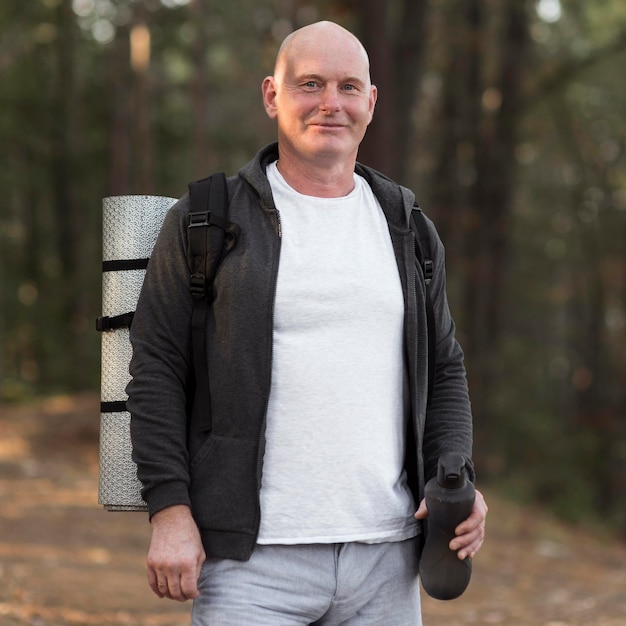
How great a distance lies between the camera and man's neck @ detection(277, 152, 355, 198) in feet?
10.4

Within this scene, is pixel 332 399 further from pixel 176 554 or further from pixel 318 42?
pixel 318 42

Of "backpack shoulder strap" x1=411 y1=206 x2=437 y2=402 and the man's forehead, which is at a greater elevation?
the man's forehead

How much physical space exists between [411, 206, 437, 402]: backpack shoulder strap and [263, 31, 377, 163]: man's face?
287 millimetres

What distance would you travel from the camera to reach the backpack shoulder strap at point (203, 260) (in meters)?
2.99

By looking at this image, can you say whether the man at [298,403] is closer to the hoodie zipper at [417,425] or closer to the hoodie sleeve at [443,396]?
the hoodie zipper at [417,425]

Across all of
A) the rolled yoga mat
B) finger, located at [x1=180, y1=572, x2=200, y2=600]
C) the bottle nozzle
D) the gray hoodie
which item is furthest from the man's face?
finger, located at [x1=180, y1=572, x2=200, y2=600]

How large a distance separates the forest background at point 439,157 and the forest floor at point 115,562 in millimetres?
4836

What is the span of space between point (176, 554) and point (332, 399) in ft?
1.85

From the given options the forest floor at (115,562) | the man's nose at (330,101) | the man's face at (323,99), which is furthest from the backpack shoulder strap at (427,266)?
the forest floor at (115,562)

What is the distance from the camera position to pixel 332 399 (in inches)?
119

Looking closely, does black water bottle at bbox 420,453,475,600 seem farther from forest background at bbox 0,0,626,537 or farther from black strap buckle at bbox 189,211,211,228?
forest background at bbox 0,0,626,537

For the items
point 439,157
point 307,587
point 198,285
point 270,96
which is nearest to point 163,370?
point 198,285

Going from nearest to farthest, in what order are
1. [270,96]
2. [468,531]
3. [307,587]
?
[307,587]
[468,531]
[270,96]

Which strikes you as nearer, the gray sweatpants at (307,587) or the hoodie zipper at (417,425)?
the gray sweatpants at (307,587)
